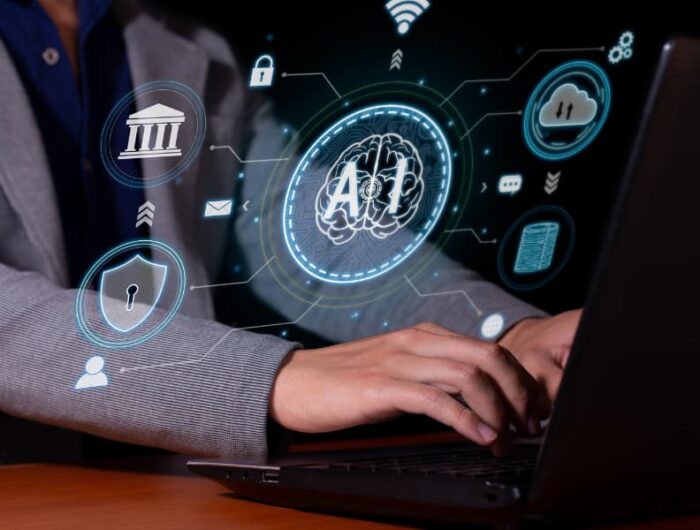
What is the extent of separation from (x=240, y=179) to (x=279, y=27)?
0.44 ft

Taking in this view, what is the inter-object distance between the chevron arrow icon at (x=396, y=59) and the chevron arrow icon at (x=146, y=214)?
9.8 inches

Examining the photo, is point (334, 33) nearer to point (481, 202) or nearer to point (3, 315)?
point (481, 202)

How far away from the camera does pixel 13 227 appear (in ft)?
3.16

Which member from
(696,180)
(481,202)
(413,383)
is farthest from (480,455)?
(696,180)

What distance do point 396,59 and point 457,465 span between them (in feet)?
1.25

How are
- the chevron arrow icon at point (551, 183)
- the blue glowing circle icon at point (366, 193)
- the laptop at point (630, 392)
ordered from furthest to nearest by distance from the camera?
the chevron arrow icon at point (551, 183) < the blue glowing circle icon at point (366, 193) < the laptop at point (630, 392)

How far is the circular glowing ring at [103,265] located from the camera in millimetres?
938

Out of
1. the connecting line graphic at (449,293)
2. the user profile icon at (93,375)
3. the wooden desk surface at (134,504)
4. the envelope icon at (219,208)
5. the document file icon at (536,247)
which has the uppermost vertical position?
the envelope icon at (219,208)

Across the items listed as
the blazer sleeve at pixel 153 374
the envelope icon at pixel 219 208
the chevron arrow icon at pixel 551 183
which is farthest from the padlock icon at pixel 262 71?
the chevron arrow icon at pixel 551 183

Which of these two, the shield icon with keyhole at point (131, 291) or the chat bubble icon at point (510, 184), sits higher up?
the chat bubble icon at point (510, 184)

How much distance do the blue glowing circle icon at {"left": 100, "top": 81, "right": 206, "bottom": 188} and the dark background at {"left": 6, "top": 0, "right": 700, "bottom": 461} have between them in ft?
0.21

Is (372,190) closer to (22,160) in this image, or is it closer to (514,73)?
(514,73)

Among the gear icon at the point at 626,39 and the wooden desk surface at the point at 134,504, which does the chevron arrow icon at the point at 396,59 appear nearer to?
the gear icon at the point at 626,39

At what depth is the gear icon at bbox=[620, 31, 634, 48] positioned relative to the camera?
1120mm
